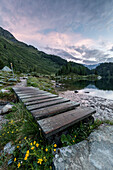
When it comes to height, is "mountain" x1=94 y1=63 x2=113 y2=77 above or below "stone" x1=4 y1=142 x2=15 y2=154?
above

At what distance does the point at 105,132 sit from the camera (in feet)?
5.65

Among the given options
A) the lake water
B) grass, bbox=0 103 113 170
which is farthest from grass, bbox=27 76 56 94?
grass, bbox=0 103 113 170

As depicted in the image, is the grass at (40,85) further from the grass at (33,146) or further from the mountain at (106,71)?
the mountain at (106,71)

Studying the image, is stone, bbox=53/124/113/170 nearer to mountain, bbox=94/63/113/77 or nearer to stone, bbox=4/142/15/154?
stone, bbox=4/142/15/154

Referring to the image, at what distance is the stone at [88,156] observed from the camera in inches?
40.5

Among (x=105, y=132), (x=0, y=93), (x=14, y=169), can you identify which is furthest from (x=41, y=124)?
(x=0, y=93)

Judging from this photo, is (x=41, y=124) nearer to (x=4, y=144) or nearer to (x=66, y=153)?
(x=66, y=153)

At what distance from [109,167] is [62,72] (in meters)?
76.9

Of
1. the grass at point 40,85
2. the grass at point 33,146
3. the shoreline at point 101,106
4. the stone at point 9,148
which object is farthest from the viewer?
the grass at point 40,85

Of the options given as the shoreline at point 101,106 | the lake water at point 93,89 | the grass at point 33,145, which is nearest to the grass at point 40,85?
the shoreline at point 101,106

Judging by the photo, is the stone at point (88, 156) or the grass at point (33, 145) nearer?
the stone at point (88, 156)

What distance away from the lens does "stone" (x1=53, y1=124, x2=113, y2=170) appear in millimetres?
1028

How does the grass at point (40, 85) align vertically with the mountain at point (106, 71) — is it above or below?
below

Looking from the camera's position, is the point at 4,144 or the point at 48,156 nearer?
the point at 48,156
